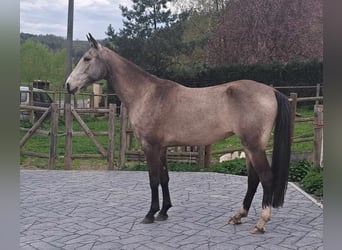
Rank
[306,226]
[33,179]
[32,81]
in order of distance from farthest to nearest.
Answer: [32,81]
[33,179]
[306,226]

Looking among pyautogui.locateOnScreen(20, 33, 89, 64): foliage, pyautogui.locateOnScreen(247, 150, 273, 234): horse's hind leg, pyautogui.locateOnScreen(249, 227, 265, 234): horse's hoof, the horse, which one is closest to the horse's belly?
the horse

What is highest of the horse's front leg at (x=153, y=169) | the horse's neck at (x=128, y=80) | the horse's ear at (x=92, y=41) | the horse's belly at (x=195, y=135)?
the horse's ear at (x=92, y=41)

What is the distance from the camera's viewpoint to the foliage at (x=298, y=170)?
198 inches

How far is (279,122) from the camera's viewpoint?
2730 mm

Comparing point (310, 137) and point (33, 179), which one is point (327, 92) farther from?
point (310, 137)

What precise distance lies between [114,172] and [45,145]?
2.62 meters

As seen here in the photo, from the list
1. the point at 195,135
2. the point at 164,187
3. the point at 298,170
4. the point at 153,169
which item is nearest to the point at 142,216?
the point at 164,187

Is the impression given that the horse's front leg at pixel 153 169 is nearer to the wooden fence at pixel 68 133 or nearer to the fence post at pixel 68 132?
the wooden fence at pixel 68 133

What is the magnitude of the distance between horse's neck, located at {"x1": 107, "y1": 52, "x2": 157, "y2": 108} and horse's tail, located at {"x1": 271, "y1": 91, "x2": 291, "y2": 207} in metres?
1.20

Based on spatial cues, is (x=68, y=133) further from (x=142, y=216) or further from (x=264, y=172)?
(x=264, y=172)

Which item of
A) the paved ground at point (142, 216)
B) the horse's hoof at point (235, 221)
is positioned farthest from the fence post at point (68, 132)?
the horse's hoof at point (235, 221)

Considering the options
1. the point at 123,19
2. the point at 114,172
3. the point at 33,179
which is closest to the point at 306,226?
the point at 114,172

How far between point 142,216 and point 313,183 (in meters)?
2.40

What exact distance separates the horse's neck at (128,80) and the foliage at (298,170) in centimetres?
297
